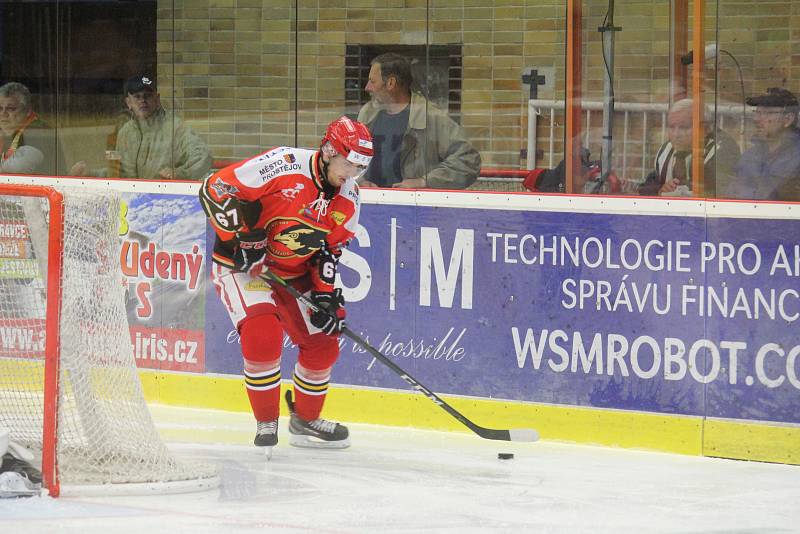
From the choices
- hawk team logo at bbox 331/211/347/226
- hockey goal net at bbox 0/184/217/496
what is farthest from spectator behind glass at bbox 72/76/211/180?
hockey goal net at bbox 0/184/217/496

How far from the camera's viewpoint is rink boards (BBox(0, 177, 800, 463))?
187 inches

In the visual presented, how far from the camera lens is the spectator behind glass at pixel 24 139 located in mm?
6203

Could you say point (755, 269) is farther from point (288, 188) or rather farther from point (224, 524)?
point (224, 524)

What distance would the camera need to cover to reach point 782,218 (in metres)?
4.68

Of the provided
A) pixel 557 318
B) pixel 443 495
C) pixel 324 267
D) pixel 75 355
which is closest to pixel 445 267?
pixel 557 318

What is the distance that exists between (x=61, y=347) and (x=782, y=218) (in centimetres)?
238

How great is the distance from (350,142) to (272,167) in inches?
11.9

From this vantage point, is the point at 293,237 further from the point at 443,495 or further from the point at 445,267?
the point at 443,495

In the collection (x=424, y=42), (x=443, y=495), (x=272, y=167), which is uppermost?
(x=424, y=42)

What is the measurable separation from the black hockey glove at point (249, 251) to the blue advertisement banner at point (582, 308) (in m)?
0.79

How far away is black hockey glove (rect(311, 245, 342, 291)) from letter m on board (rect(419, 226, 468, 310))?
53 centimetres

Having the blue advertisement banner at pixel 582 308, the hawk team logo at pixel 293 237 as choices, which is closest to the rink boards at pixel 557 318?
the blue advertisement banner at pixel 582 308

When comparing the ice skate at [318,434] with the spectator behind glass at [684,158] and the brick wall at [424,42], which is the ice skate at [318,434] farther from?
the spectator behind glass at [684,158]

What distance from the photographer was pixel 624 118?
512 centimetres
